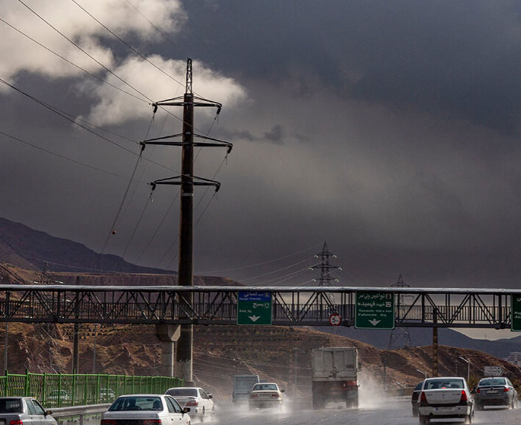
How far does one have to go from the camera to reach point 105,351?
180 m

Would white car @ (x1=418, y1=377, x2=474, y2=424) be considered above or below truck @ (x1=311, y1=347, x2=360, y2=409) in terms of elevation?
below

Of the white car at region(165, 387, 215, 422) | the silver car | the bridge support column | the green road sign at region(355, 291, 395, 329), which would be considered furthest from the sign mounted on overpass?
the silver car

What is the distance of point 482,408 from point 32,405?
1164 inches

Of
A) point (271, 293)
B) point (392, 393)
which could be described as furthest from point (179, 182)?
point (392, 393)

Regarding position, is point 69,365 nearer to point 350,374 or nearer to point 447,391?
point 350,374

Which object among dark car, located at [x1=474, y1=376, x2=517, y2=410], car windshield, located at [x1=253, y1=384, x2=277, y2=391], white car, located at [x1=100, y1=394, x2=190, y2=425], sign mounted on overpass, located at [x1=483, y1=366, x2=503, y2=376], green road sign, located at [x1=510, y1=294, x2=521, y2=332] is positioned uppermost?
green road sign, located at [x1=510, y1=294, x2=521, y2=332]

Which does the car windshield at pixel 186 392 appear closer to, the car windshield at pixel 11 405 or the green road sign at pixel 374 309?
the car windshield at pixel 11 405

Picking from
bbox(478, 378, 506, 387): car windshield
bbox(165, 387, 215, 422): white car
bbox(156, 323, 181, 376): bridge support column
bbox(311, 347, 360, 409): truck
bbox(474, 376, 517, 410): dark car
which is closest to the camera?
bbox(165, 387, 215, 422): white car

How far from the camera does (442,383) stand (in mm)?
35219

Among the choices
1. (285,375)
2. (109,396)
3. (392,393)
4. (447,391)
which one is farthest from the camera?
(285,375)

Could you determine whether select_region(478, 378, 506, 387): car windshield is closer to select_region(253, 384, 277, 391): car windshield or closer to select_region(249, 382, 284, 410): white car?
select_region(249, 382, 284, 410): white car

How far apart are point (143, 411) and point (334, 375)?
34.4 meters

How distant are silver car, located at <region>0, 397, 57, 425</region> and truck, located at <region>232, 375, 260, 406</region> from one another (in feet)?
150

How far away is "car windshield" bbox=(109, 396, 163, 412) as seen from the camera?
26.8 meters
